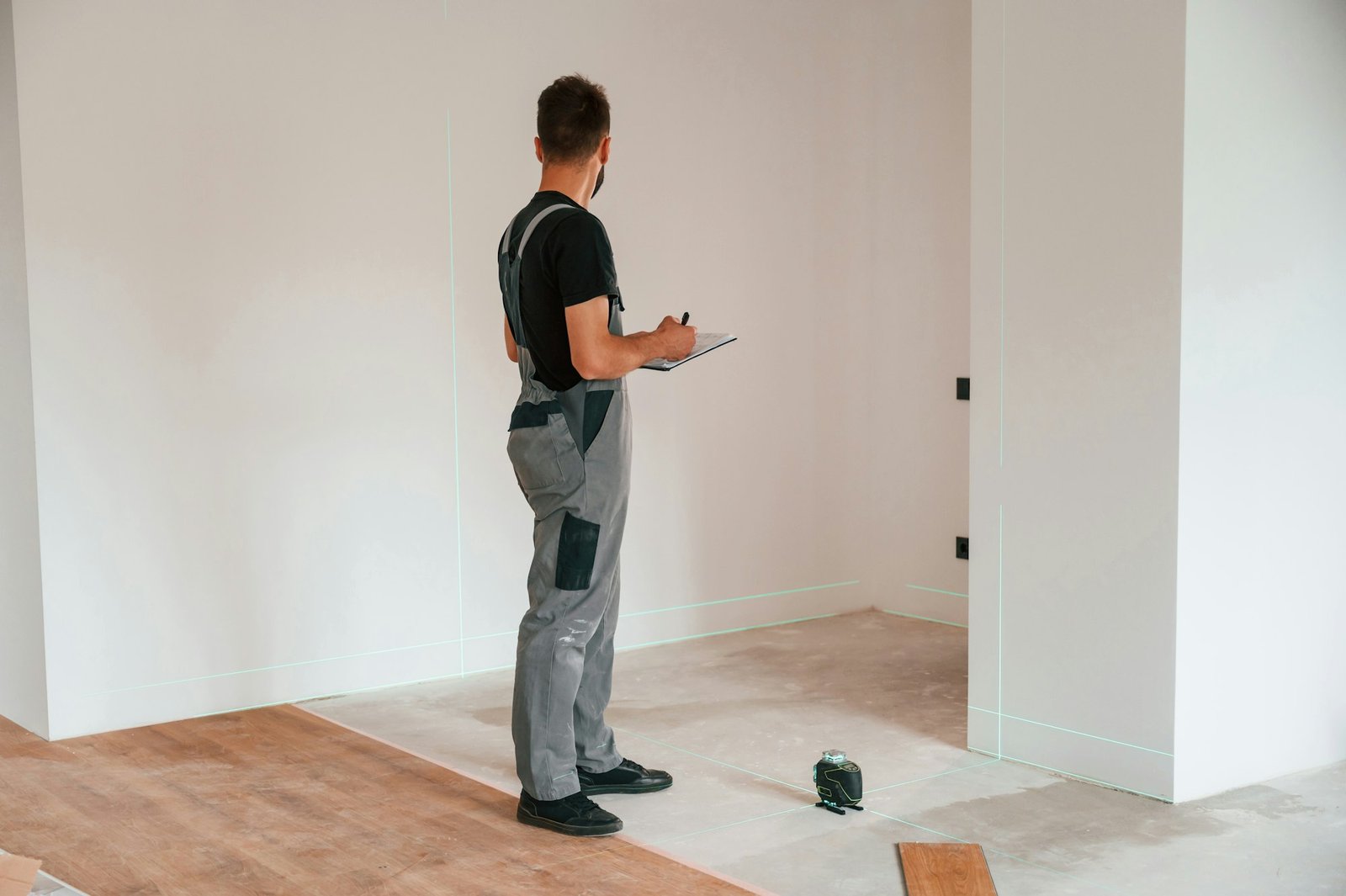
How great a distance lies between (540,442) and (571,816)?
31.6 inches

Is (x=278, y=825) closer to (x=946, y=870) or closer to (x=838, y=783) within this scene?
(x=838, y=783)

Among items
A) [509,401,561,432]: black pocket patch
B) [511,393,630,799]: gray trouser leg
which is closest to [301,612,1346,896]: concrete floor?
[511,393,630,799]: gray trouser leg

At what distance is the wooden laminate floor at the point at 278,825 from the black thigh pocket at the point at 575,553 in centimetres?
54

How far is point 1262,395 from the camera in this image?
3.01m

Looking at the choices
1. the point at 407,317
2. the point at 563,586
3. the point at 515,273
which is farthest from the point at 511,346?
the point at 407,317

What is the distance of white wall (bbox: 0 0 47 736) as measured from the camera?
349 cm

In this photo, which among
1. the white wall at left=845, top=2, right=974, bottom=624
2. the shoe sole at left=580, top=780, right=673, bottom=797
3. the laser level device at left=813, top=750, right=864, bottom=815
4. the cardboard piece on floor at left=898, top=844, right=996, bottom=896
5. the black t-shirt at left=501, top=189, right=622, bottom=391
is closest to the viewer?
the cardboard piece on floor at left=898, top=844, right=996, bottom=896

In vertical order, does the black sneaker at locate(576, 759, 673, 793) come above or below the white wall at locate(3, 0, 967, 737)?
below

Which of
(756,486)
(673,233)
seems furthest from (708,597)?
(673,233)

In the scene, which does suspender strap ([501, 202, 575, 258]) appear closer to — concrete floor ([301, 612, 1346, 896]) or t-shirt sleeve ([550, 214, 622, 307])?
t-shirt sleeve ([550, 214, 622, 307])

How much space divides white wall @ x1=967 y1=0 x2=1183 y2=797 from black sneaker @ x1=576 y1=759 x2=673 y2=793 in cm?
88

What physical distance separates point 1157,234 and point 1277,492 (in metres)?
0.70

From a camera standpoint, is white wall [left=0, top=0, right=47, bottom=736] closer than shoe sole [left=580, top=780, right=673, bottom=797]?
No

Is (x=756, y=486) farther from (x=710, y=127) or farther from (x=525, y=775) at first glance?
(x=525, y=775)
